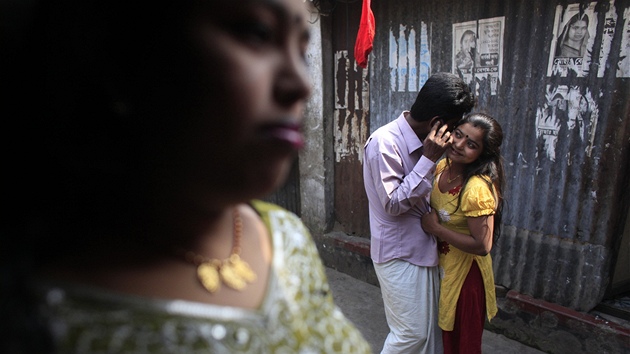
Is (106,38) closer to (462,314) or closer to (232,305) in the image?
(232,305)

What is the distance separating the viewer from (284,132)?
70 centimetres

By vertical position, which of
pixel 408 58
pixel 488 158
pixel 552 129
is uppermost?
pixel 408 58

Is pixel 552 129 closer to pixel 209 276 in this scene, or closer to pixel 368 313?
pixel 368 313

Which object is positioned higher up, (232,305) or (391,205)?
(232,305)

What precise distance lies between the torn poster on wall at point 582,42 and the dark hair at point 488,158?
93 centimetres

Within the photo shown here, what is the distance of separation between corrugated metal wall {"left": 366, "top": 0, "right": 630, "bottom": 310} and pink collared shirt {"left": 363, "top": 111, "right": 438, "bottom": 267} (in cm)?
118

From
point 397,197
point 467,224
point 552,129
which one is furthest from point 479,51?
point 397,197

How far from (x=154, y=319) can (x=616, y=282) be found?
3.96 metres

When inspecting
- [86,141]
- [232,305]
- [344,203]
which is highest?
[86,141]

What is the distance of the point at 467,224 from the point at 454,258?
0.22 m

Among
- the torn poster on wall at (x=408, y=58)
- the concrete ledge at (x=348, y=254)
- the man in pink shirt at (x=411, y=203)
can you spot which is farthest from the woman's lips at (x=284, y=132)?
the concrete ledge at (x=348, y=254)

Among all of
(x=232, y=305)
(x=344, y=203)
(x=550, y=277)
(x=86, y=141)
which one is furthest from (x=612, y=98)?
(x=86, y=141)

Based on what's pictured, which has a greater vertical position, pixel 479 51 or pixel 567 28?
pixel 567 28

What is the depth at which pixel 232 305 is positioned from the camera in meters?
0.79
